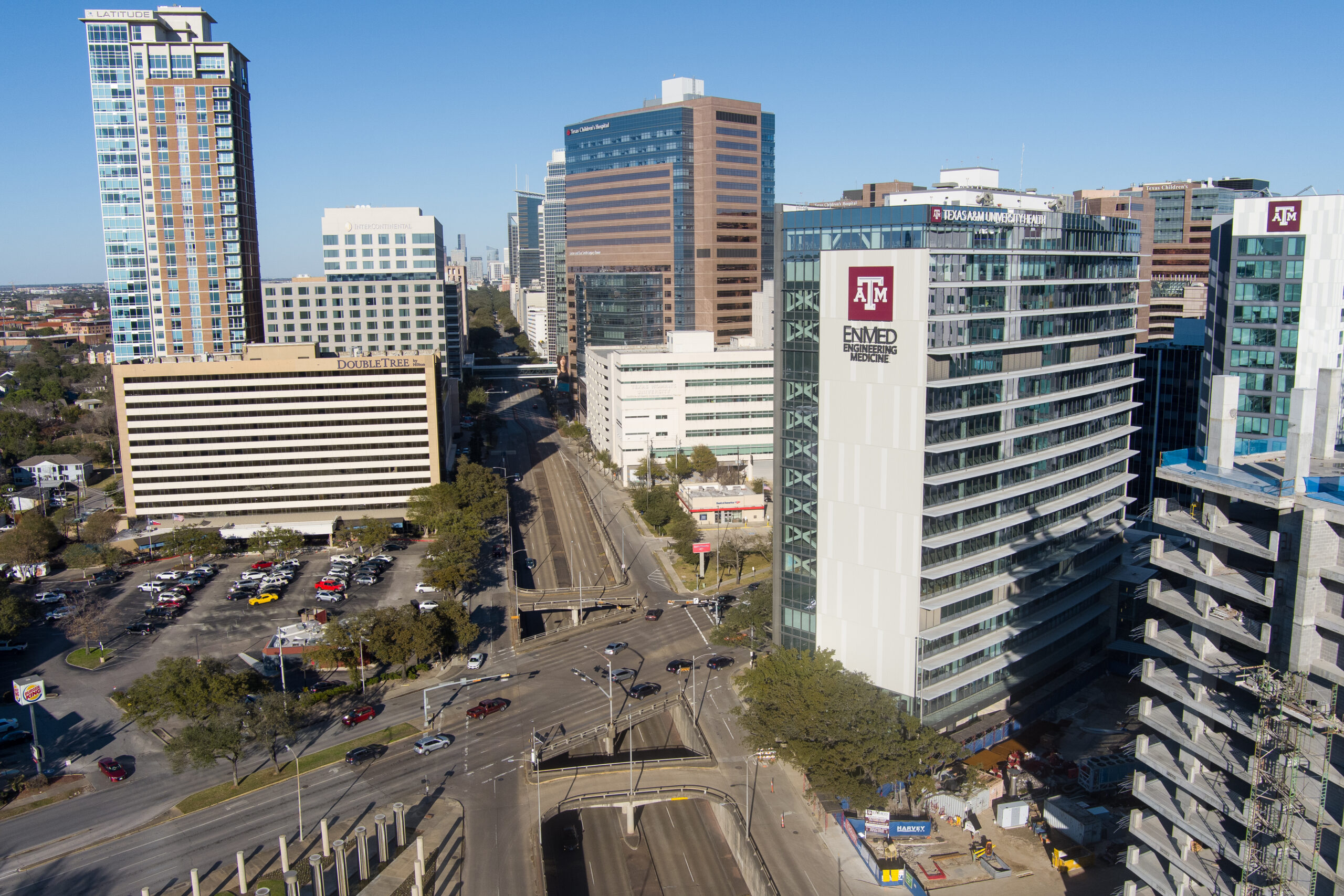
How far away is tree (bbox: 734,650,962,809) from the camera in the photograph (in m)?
60.8

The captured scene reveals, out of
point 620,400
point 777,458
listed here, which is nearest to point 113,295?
point 620,400

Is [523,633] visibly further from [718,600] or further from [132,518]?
[132,518]

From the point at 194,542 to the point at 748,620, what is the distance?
233 feet

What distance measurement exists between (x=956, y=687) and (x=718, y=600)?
37855mm

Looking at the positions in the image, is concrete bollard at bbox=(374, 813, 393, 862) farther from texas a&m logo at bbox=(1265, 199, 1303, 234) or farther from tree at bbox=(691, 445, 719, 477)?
tree at bbox=(691, 445, 719, 477)

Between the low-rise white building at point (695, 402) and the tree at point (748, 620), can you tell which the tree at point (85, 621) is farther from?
the low-rise white building at point (695, 402)

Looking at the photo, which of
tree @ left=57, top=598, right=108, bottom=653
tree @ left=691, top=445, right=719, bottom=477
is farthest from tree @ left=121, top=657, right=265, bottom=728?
tree @ left=691, top=445, right=719, bottom=477

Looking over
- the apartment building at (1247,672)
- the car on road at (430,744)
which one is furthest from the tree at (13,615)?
the apartment building at (1247,672)

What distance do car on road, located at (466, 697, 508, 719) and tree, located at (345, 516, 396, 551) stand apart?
1733 inches

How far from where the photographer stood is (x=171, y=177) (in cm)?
15375

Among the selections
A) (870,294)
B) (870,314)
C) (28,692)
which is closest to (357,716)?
(28,692)

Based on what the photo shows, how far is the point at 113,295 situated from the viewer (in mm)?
156125

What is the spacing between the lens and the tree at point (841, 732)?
60812 millimetres

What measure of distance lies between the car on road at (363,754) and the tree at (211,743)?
23.9ft
